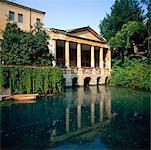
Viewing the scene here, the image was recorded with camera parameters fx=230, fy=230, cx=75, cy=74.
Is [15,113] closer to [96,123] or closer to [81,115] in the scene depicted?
[81,115]

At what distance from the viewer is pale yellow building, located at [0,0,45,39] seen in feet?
110

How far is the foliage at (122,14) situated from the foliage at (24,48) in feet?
69.1

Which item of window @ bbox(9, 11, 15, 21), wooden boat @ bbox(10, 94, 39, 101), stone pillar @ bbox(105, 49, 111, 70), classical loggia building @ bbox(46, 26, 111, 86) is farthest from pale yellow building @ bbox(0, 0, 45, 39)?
wooden boat @ bbox(10, 94, 39, 101)

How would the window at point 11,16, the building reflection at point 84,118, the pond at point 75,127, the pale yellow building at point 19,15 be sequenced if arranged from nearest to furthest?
the pond at point 75,127 → the building reflection at point 84,118 → the pale yellow building at point 19,15 → the window at point 11,16

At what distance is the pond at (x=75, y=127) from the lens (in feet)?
28.6

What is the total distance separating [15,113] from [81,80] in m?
22.0

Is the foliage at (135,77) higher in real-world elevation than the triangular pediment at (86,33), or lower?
lower

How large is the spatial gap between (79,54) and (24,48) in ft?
42.8

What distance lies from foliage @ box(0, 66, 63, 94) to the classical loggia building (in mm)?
8164

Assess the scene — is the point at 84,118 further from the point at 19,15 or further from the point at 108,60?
the point at 108,60

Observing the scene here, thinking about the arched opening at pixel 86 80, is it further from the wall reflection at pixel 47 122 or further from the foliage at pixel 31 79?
the wall reflection at pixel 47 122

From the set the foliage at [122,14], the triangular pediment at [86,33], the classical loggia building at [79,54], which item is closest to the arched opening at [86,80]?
the classical loggia building at [79,54]

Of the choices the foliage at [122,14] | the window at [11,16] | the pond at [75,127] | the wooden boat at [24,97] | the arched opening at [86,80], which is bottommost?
the pond at [75,127]

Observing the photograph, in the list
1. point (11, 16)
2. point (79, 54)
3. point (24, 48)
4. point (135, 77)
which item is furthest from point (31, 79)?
point (11, 16)
